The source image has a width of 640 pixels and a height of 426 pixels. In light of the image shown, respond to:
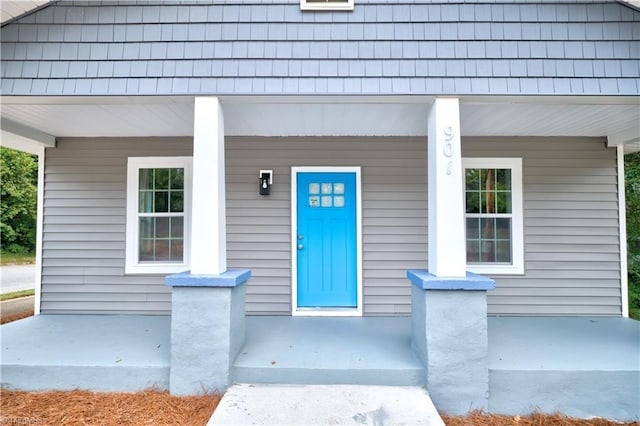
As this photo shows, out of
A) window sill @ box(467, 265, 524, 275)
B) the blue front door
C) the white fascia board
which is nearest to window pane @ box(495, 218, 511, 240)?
window sill @ box(467, 265, 524, 275)

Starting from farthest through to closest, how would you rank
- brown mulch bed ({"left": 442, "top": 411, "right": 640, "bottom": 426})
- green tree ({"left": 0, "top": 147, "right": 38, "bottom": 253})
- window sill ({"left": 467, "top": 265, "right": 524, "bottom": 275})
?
green tree ({"left": 0, "top": 147, "right": 38, "bottom": 253}), window sill ({"left": 467, "top": 265, "right": 524, "bottom": 275}), brown mulch bed ({"left": 442, "top": 411, "right": 640, "bottom": 426})

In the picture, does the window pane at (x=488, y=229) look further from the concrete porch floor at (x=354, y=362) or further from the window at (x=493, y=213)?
the concrete porch floor at (x=354, y=362)

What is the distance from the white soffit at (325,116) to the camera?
8.97 ft

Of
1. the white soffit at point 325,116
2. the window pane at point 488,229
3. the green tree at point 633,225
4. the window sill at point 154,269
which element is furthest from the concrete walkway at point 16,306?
the green tree at point 633,225

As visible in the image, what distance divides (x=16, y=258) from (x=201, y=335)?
13854 millimetres

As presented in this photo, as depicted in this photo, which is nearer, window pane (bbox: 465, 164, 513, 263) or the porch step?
the porch step

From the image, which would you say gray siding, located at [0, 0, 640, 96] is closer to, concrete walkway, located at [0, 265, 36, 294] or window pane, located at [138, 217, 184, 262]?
window pane, located at [138, 217, 184, 262]

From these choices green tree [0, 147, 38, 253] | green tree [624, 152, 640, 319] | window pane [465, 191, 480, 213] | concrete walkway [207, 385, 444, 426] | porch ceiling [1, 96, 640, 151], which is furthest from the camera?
green tree [0, 147, 38, 253]

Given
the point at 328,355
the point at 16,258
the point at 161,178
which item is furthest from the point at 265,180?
the point at 16,258

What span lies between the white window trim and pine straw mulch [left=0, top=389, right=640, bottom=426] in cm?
163

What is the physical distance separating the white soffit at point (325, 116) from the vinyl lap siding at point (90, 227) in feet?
0.69

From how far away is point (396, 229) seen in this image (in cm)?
392

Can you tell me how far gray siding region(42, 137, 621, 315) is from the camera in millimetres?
3908

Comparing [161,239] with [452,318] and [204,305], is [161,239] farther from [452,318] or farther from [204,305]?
[452,318]
